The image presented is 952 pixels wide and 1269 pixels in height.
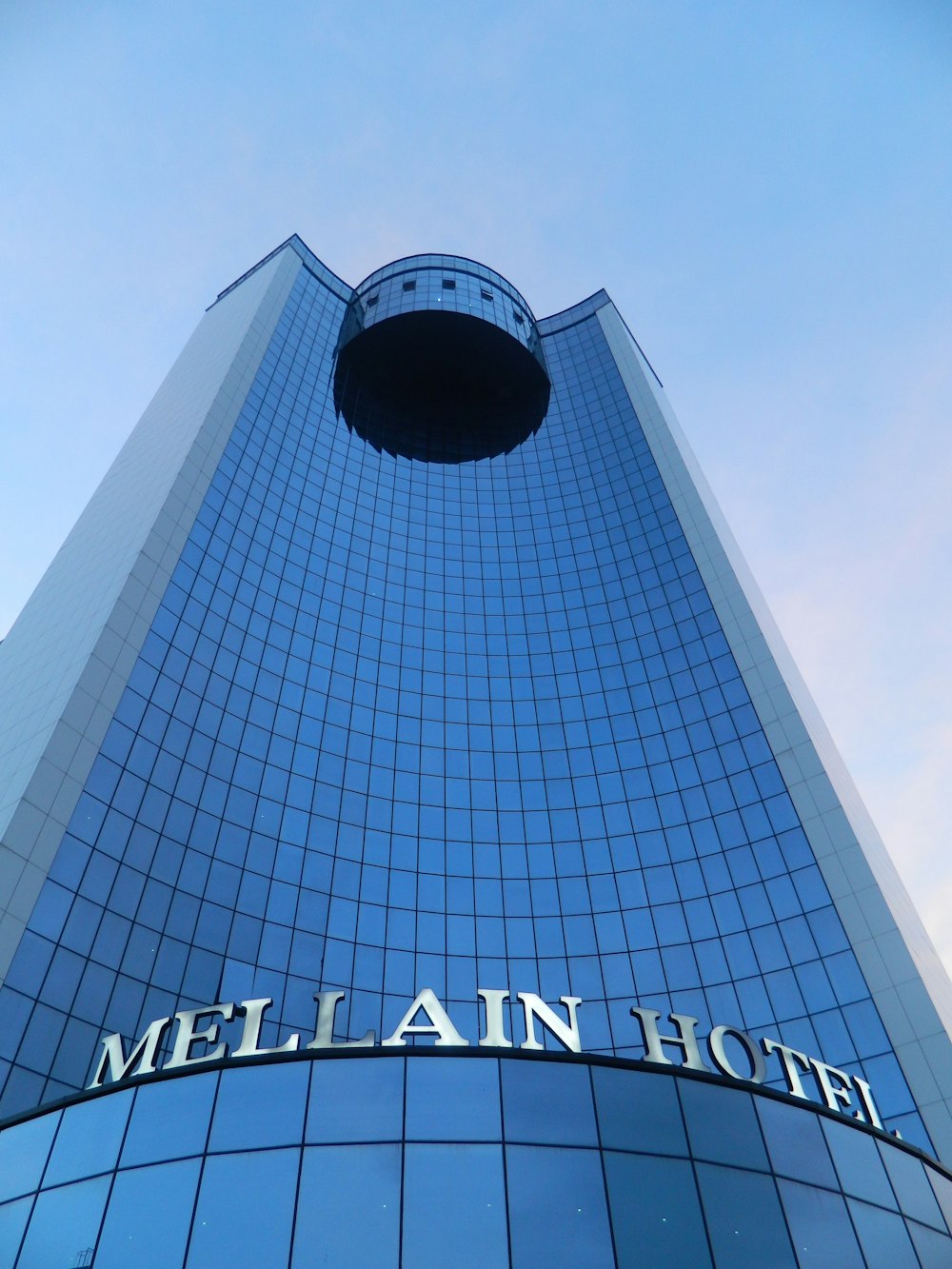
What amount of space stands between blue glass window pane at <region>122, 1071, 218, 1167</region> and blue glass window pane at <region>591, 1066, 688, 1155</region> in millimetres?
10475

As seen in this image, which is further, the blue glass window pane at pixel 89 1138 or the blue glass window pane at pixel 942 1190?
the blue glass window pane at pixel 942 1190

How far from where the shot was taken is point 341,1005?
4894 cm

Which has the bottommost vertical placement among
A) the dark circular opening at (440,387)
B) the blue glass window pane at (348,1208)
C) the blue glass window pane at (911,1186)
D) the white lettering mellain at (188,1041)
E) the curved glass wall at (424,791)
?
the blue glass window pane at (348,1208)

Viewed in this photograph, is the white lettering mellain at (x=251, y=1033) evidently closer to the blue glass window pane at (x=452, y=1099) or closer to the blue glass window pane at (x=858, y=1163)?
the blue glass window pane at (x=452, y=1099)

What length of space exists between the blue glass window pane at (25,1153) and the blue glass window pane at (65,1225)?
0.96 metres

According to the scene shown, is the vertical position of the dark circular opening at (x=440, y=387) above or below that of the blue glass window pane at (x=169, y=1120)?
above

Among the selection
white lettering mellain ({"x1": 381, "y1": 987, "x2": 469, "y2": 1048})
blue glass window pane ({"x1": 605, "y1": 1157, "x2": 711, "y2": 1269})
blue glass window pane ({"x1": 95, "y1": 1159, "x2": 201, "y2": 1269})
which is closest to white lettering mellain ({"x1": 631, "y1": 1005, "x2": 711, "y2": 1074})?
blue glass window pane ({"x1": 605, "y1": 1157, "x2": 711, "y2": 1269})

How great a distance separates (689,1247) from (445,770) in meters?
40.8

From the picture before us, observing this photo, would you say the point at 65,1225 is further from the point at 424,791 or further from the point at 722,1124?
the point at 424,791

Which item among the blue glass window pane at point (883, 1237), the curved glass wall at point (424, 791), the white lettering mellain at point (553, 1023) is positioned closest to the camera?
the blue glass window pane at point (883, 1237)

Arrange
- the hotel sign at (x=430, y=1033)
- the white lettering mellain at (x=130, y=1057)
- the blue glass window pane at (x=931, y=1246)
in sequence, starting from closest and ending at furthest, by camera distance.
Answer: the blue glass window pane at (x=931, y=1246), the hotel sign at (x=430, y=1033), the white lettering mellain at (x=130, y=1057)

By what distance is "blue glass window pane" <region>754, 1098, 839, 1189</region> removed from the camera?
84.5ft

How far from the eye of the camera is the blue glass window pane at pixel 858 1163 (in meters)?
26.5

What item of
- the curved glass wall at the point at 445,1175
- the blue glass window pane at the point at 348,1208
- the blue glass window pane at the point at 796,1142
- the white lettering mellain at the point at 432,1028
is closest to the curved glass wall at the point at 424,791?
the curved glass wall at the point at 445,1175
